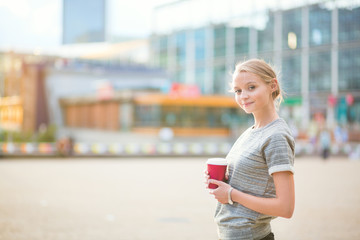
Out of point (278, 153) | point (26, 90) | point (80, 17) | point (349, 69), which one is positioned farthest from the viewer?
point (349, 69)

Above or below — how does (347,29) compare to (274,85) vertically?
above

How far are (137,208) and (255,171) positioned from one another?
21.7 ft

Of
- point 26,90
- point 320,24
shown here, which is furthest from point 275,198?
point 320,24

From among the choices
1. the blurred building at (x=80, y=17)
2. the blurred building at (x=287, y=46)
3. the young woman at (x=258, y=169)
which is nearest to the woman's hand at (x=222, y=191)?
the young woman at (x=258, y=169)

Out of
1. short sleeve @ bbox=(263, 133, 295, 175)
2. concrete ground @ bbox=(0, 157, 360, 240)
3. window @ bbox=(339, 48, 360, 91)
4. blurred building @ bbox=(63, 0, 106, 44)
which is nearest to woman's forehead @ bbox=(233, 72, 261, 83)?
short sleeve @ bbox=(263, 133, 295, 175)

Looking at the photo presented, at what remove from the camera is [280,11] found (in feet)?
→ 156

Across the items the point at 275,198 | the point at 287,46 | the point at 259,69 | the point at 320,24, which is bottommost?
the point at 275,198

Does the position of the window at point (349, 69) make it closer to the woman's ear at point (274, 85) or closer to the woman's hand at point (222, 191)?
the woman's ear at point (274, 85)

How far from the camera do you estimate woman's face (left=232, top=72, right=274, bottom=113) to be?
87.5 inches

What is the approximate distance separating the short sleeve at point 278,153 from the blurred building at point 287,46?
117 ft

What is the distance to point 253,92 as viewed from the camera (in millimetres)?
2229

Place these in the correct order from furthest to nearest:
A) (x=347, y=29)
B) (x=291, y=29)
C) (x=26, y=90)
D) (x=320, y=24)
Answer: (x=291, y=29), (x=320, y=24), (x=347, y=29), (x=26, y=90)

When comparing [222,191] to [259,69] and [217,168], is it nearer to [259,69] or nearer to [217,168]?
[217,168]

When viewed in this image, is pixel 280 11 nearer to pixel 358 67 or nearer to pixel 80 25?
pixel 358 67
